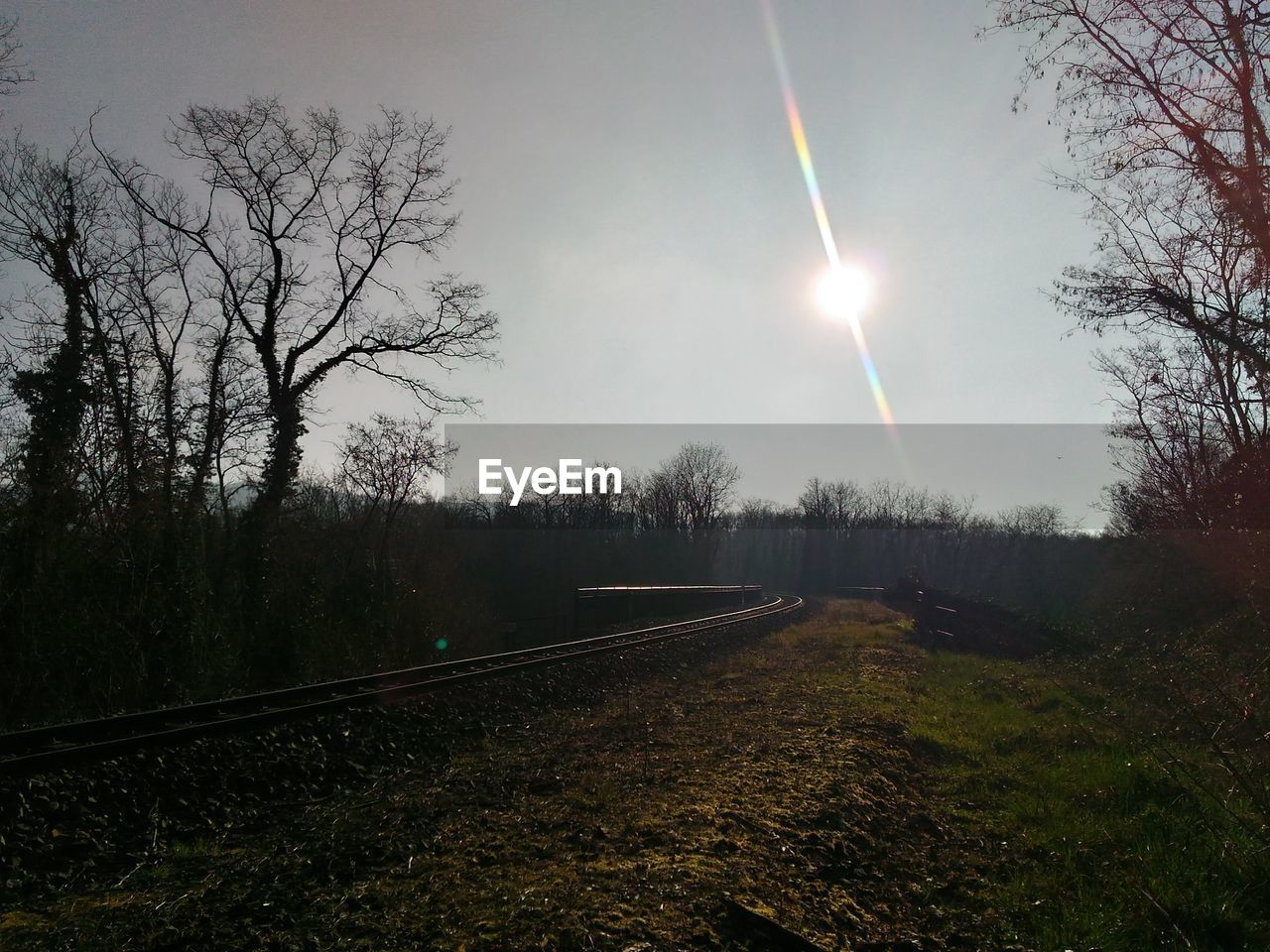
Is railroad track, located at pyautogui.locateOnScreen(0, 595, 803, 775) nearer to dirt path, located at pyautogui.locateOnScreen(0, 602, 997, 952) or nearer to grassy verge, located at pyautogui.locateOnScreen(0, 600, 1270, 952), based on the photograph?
grassy verge, located at pyautogui.locateOnScreen(0, 600, 1270, 952)

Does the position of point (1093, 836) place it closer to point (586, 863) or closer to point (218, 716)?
point (586, 863)

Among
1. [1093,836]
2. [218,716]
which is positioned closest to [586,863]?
[1093,836]

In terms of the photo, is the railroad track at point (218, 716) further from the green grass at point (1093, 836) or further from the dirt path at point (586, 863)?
the green grass at point (1093, 836)

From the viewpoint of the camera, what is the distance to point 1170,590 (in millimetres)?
21078

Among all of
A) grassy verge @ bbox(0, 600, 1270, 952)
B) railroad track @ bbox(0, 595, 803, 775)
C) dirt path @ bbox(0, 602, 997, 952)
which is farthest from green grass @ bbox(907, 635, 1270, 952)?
railroad track @ bbox(0, 595, 803, 775)

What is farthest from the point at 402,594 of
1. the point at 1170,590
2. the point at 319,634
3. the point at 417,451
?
the point at 1170,590

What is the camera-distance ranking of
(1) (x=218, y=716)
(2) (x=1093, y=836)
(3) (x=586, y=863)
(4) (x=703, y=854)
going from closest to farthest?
(3) (x=586, y=863), (4) (x=703, y=854), (2) (x=1093, y=836), (1) (x=218, y=716)

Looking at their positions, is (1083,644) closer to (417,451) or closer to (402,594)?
(402,594)

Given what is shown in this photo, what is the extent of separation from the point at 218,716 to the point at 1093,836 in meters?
9.28

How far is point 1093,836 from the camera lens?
23.5 feet

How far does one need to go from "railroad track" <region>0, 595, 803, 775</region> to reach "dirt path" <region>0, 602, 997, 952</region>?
6.14 ft

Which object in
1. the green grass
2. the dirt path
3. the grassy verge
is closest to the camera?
the dirt path

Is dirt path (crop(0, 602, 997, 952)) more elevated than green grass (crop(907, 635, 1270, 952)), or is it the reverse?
dirt path (crop(0, 602, 997, 952))

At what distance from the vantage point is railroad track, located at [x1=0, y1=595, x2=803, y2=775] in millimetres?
7098
